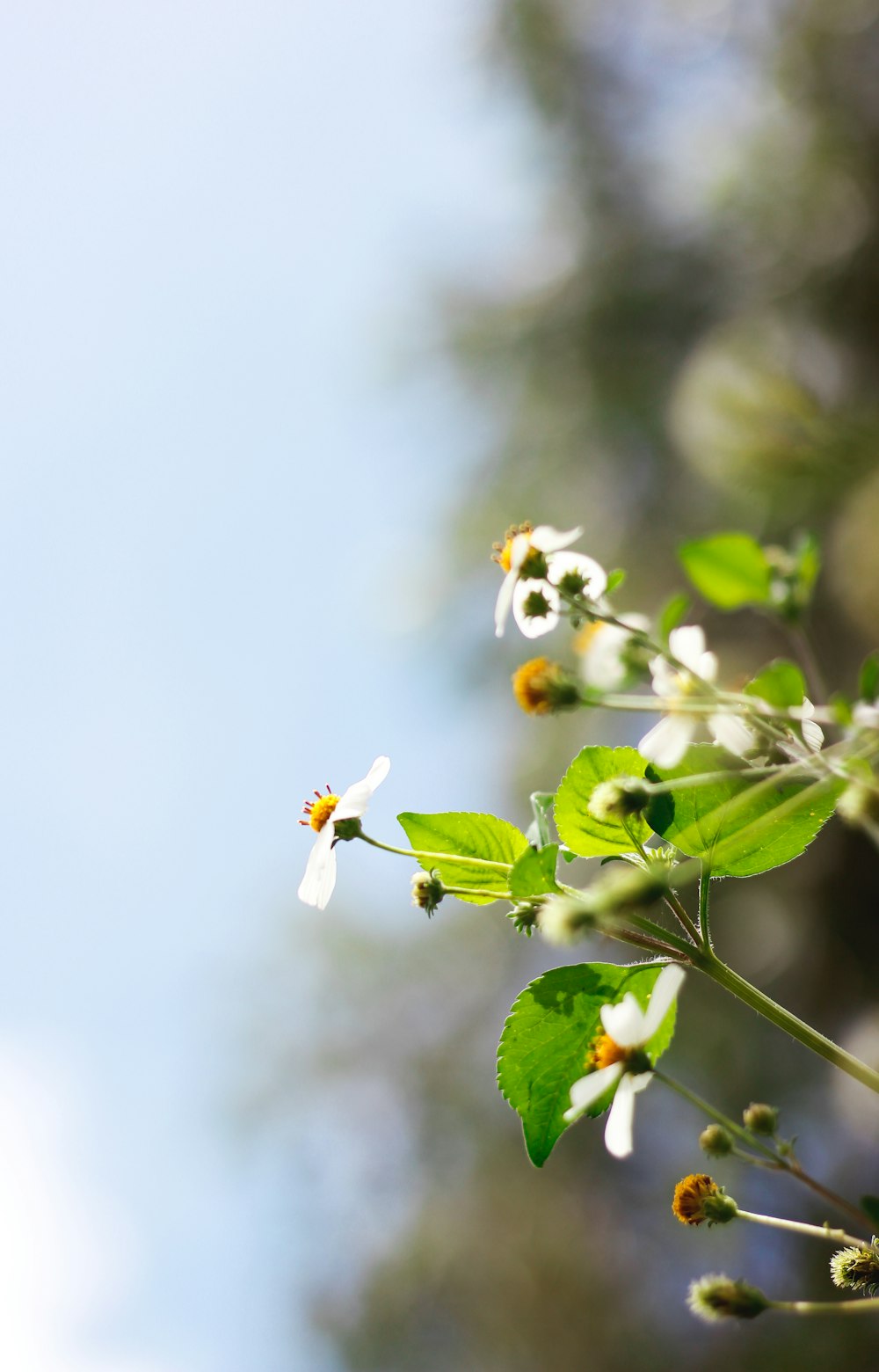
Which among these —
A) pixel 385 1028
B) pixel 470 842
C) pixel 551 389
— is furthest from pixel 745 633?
pixel 470 842

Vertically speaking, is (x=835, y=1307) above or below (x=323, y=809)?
below

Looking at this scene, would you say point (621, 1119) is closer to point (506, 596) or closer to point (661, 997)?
point (661, 997)

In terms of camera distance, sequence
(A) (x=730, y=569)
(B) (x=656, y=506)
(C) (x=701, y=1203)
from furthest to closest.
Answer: (B) (x=656, y=506) < (C) (x=701, y=1203) < (A) (x=730, y=569)

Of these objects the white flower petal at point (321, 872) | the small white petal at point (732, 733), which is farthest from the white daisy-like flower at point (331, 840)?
the small white petal at point (732, 733)

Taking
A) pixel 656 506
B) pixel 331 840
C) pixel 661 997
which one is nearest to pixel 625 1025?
pixel 661 997

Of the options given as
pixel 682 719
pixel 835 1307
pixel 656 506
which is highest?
pixel 656 506

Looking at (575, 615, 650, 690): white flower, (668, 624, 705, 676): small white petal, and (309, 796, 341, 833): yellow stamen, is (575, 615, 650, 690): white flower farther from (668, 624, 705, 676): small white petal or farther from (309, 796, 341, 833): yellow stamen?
(309, 796, 341, 833): yellow stamen
